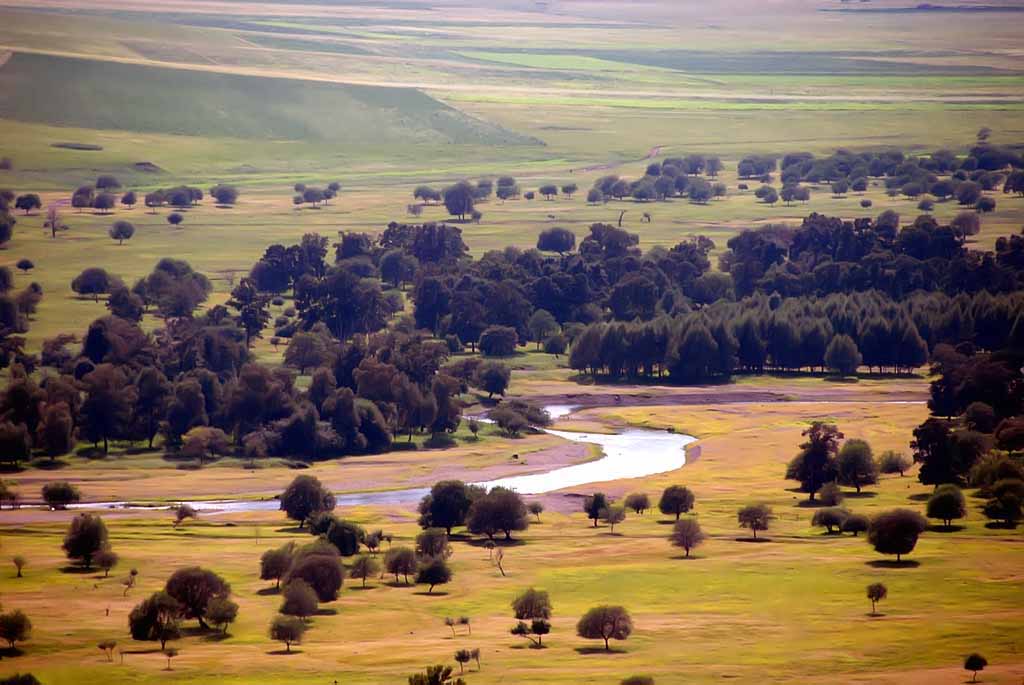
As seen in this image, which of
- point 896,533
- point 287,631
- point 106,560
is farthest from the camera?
point 896,533

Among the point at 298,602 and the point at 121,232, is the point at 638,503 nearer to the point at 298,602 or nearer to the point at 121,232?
the point at 298,602

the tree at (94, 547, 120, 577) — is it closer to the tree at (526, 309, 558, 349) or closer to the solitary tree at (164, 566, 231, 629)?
the solitary tree at (164, 566, 231, 629)

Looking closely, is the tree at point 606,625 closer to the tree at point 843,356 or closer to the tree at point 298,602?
the tree at point 298,602

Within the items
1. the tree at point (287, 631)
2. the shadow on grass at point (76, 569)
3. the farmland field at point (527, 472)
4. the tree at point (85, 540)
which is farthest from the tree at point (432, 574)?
the shadow on grass at point (76, 569)

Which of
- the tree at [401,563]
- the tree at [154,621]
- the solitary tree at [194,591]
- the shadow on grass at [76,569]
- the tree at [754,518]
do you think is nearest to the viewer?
the tree at [154,621]

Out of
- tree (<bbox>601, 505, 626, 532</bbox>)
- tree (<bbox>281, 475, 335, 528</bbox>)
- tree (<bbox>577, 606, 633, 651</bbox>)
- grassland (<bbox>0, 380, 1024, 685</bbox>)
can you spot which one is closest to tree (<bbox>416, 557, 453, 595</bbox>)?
grassland (<bbox>0, 380, 1024, 685</bbox>)

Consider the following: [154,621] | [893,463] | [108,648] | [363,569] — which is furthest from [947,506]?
[108,648]
